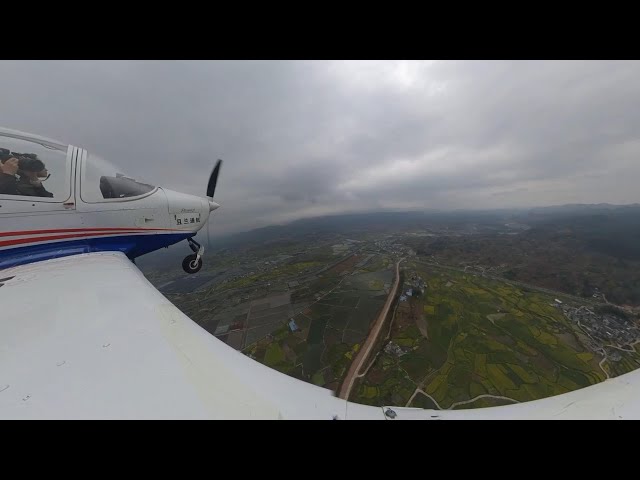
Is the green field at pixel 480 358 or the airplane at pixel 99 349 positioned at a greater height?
the airplane at pixel 99 349

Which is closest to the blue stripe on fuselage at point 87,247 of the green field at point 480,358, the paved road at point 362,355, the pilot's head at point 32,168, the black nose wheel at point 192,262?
the pilot's head at point 32,168

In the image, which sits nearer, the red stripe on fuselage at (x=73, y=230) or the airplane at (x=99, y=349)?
the airplane at (x=99, y=349)

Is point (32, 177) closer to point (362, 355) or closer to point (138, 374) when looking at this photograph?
point (138, 374)

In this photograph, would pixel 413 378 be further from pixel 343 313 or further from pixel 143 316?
pixel 143 316

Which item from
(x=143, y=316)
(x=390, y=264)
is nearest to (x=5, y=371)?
(x=143, y=316)

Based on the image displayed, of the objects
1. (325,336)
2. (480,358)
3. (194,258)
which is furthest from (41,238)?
(480,358)

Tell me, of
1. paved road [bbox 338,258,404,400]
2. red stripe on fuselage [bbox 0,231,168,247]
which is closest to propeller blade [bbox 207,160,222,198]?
red stripe on fuselage [bbox 0,231,168,247]

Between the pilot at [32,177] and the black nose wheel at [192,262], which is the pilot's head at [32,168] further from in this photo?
the black nose wheel at [192,262]
